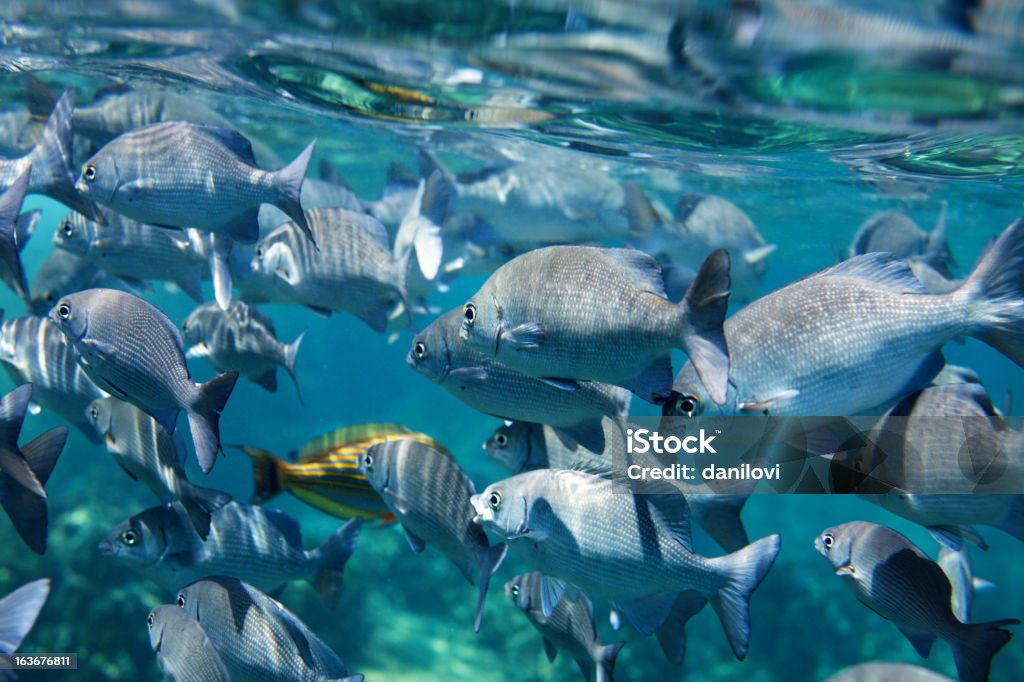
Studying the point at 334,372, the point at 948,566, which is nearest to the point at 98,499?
the point at 948,566

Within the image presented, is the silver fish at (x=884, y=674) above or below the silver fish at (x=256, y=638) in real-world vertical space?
above

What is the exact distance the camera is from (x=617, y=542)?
343 centimetres

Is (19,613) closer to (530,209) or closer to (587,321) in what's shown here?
(587,321)

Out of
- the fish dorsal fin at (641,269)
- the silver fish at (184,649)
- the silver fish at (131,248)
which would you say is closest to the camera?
the fish dorsal fin at (641,269)

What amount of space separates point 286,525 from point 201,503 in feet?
2.92

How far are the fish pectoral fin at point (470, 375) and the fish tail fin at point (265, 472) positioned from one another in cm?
195

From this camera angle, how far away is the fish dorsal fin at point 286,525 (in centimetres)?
459

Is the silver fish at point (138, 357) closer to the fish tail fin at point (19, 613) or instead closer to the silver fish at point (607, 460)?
the fish tail fin at point (19, 613)

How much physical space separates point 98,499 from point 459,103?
386 inches

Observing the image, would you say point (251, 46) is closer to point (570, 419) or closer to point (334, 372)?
point (570, 419)

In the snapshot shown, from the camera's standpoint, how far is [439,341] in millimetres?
3584

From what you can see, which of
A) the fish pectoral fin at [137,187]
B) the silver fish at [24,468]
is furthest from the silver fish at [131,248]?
the silver fish at [24,468]

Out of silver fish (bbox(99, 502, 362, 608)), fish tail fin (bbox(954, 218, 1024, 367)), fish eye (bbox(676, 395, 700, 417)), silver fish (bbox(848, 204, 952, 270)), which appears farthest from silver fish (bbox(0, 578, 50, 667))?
silver fish (bbox(848, 204, 952, 270))

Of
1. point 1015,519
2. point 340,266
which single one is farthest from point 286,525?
point 1015,519
